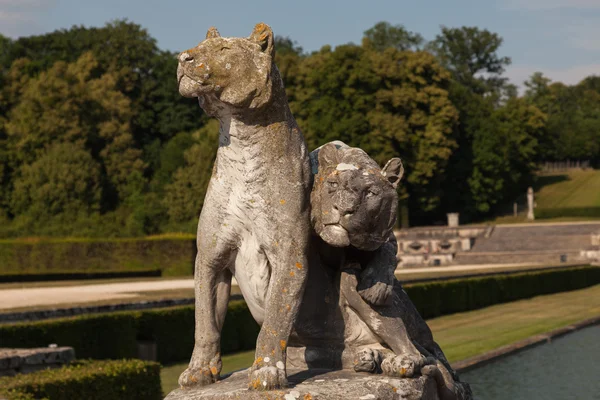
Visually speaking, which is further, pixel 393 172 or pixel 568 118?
pixel 568 118

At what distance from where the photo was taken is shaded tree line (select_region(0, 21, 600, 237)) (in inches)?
1987

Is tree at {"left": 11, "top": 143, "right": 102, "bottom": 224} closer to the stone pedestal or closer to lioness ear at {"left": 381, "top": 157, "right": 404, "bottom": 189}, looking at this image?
the stone pedestal

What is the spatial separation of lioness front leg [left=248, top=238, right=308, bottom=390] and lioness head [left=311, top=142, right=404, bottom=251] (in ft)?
0.56

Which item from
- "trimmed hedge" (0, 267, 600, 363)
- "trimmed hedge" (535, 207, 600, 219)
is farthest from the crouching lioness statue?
"trimmed hedge" (535, 207, 600, 219)

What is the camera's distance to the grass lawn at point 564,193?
221ft

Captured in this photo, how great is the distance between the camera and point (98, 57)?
212 ft

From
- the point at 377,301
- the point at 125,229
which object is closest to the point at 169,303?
the point at 377,301

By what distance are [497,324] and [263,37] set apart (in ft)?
54.9

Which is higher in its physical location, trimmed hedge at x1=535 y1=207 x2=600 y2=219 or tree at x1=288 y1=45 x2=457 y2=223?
tree at x1=288 y1=45 x2=457 y2=223

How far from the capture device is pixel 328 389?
434cm

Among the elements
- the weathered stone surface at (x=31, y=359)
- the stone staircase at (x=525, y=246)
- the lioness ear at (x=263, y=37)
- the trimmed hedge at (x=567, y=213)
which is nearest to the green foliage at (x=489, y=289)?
the stone staircase at (x=525, y=246)

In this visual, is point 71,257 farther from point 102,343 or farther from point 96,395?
point 96,395

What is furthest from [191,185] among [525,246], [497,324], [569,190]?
[569,190]

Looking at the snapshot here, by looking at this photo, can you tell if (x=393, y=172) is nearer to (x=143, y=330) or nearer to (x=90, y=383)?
(x=90, y=383)
